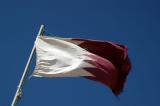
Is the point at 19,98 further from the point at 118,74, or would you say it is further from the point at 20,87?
the point at 118,74

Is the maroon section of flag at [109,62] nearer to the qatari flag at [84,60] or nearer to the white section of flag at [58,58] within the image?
the qatari flag at [84,60]

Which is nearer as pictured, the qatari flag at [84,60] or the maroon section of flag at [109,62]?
the qatari flag at [84,60]

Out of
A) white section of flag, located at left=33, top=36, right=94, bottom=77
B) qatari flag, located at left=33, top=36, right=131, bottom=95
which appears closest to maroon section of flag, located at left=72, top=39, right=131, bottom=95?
qatari flag, located at left=33, top=36, right=131, bottom=95

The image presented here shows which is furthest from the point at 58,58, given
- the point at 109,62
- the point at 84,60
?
the point at 109,62

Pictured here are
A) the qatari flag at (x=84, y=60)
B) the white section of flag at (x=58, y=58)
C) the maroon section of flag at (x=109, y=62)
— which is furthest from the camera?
the maroon section of flag at (x=109, y=62)

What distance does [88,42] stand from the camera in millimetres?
20375

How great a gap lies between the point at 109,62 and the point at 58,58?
170 centimetres

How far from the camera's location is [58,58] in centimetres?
1953

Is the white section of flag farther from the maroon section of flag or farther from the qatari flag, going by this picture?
the maroon section of flag

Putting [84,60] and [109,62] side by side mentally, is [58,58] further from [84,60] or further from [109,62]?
[109,62]

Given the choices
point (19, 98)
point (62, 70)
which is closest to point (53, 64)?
point (62, 70)

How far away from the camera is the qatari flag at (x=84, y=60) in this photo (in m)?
19.2

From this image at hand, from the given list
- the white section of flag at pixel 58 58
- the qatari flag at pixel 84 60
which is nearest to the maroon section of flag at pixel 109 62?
the qatari flag at pixel 84 60

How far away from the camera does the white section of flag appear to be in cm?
1900
